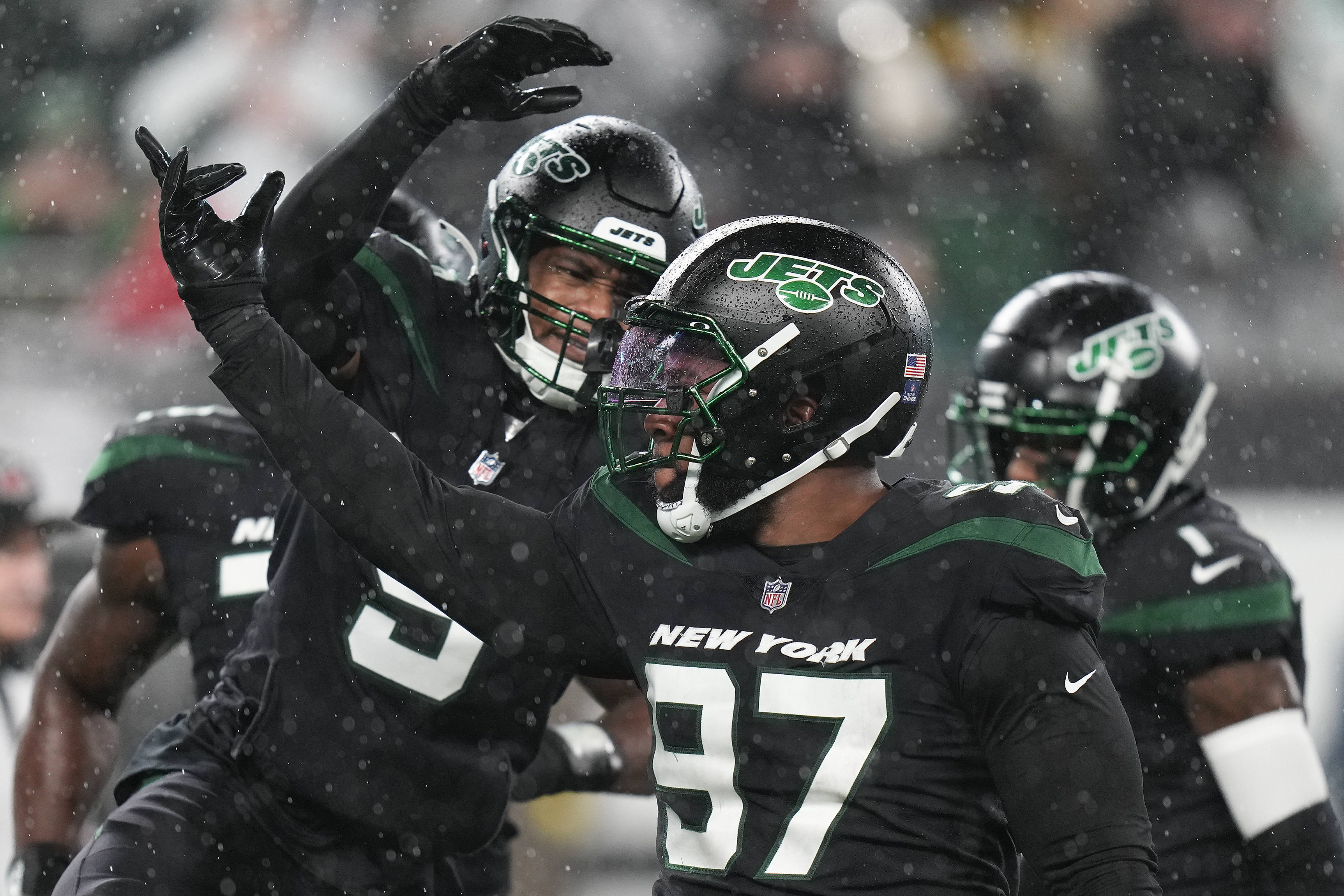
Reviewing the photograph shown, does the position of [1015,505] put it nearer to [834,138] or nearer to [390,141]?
[390,141]

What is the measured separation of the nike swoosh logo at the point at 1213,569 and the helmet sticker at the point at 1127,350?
1.83 ft

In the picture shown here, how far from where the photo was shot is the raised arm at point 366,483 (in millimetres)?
1702

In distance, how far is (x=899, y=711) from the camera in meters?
1.65

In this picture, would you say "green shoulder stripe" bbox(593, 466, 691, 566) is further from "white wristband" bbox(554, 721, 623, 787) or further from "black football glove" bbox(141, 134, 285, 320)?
"white wristband" bbox(554, 721, 623, 787)

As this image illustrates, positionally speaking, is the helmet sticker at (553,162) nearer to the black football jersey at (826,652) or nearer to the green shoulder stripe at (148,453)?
the black football jersey at (826,652)

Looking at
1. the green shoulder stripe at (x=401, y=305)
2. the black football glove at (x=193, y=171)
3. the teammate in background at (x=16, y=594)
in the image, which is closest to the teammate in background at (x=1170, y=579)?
the green shoulder stripe at (x=401, y=305)

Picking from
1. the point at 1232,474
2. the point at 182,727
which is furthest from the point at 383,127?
the point at 1232,474

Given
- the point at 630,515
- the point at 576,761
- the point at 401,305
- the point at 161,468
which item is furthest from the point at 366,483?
the point at 161,468

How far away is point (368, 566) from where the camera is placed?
7.52 feet

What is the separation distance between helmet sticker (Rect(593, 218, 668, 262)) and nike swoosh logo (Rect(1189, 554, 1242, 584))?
1.09 meters

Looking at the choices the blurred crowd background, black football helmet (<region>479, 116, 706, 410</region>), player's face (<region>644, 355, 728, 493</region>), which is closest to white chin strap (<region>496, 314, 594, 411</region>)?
black football helmet (<region>479, 116, 706, 410</region>)

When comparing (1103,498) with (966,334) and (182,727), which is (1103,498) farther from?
(966,334)

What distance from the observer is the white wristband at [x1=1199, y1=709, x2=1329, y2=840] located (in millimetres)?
2395

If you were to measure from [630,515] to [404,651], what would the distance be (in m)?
0.59
